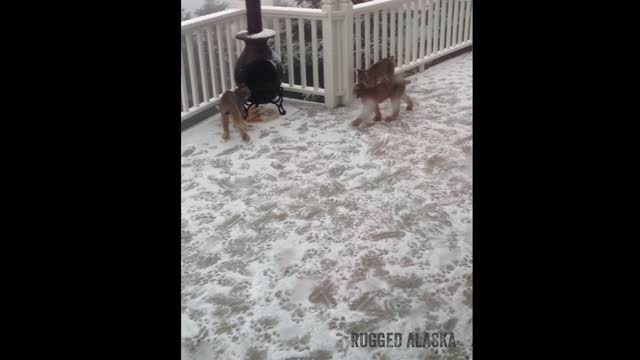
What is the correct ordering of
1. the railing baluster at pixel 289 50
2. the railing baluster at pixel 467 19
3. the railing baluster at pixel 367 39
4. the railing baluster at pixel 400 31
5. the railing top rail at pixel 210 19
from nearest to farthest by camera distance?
the railing top rail at pixel 210 19 → the railing baluster at pixel 289 50 → the railing baluster at pixel 367 39 → the railing baluster at pixel 400 31 → the railing baluster at pixel 467 19

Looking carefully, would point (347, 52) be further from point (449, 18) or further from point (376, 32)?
point (449, 18)

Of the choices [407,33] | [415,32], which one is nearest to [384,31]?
[407,33]

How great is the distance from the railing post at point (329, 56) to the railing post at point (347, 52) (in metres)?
0.07

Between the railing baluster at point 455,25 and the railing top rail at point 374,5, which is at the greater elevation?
the railing top rail at point 374,5

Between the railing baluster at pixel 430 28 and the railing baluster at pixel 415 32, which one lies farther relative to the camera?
the railing baluster at pixel 430 28

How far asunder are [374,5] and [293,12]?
0.71 meters

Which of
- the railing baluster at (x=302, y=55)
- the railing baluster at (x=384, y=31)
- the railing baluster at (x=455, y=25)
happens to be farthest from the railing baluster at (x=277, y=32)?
the railing baluster at (x=455, y=25)

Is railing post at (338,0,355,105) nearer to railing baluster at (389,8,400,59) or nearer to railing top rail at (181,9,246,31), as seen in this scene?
railing baluster at (389,8,400,59)

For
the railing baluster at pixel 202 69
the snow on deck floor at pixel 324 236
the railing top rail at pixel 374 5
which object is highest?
the railing top rail at pixel 374 5

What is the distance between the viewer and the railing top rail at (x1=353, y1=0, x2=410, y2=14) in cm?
450

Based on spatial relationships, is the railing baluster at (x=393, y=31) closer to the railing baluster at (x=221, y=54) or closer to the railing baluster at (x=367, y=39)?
the railing baluster at (x=367, y=39)

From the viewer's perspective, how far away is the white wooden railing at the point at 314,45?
13.8ft
